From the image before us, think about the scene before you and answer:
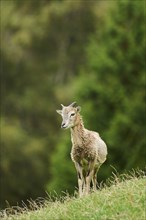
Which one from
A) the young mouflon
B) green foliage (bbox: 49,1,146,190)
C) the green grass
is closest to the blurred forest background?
green foliage (bbox: 49,1,146,190)

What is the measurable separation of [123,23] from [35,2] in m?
20.7

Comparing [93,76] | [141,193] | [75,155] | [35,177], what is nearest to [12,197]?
[35,177]

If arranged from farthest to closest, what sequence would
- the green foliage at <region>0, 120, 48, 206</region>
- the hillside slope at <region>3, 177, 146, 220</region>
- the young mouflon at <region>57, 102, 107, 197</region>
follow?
the green foliage at <region>0, 120, 48, 206</region>, the young mouflon at <region>57, 102, 107, 197</region>, the hillside slope at <region>3, 177, 146, 220</region>

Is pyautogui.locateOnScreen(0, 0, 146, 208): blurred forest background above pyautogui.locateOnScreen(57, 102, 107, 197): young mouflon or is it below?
above

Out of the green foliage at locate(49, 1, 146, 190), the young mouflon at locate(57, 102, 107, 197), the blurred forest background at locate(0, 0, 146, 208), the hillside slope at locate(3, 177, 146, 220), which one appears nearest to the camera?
the hillside slope at locate(3, 177, 146, 220)

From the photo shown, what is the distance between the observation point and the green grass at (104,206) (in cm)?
1430

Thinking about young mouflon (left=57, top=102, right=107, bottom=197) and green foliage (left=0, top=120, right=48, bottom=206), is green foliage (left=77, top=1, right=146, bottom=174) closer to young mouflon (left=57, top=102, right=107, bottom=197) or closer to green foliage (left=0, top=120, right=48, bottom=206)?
green foliage (left=0, top=120, right=48, bottom=206)

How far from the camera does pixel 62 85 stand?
66000 mm

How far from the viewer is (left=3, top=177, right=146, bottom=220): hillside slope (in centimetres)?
1430

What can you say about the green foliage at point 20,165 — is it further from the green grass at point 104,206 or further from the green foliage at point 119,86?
the green grass at point 104,206

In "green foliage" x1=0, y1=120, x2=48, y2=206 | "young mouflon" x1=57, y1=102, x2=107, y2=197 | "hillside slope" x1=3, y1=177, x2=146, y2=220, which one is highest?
"green foliage" x1=0, y1=120, x2=48, y2=206

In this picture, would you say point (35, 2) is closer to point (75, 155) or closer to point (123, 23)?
point (123, 23)

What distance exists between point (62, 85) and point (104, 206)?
51305 mm

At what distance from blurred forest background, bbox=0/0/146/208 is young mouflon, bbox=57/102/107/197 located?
68.5ft
